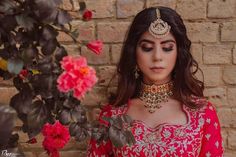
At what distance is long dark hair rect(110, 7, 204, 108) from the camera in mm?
2051

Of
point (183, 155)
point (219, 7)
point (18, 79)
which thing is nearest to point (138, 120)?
point (183, 155)

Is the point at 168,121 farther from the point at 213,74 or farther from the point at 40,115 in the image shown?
the point at 40,115

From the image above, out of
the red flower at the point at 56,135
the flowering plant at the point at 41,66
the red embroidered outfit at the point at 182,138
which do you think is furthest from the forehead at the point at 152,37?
the flowering plant at the point at 41,66

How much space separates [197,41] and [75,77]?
133 centimetres

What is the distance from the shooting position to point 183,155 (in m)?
2.03

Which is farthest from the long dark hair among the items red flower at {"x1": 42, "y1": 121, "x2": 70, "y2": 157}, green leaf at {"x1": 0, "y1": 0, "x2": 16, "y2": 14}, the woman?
green leaf at {"x1": 0, "y1": 0, "x2": 16, "y2": 14}

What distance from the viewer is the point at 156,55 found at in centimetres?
199

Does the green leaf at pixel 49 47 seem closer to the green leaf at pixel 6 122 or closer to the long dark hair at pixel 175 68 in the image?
the green leaf at pixel 6 122

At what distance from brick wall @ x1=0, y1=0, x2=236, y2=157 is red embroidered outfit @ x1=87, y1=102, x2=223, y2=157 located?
0.29 metres

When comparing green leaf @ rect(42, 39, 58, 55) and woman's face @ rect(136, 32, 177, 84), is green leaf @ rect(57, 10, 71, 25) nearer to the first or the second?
green leaf @ rect(42, 39, 58, 55)

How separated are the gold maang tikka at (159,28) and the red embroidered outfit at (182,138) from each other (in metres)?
0.41

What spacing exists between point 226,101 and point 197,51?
1.09ft

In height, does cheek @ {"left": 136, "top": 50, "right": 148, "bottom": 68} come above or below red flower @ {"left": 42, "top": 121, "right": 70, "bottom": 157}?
above

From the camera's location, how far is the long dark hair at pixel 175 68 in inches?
80.7
